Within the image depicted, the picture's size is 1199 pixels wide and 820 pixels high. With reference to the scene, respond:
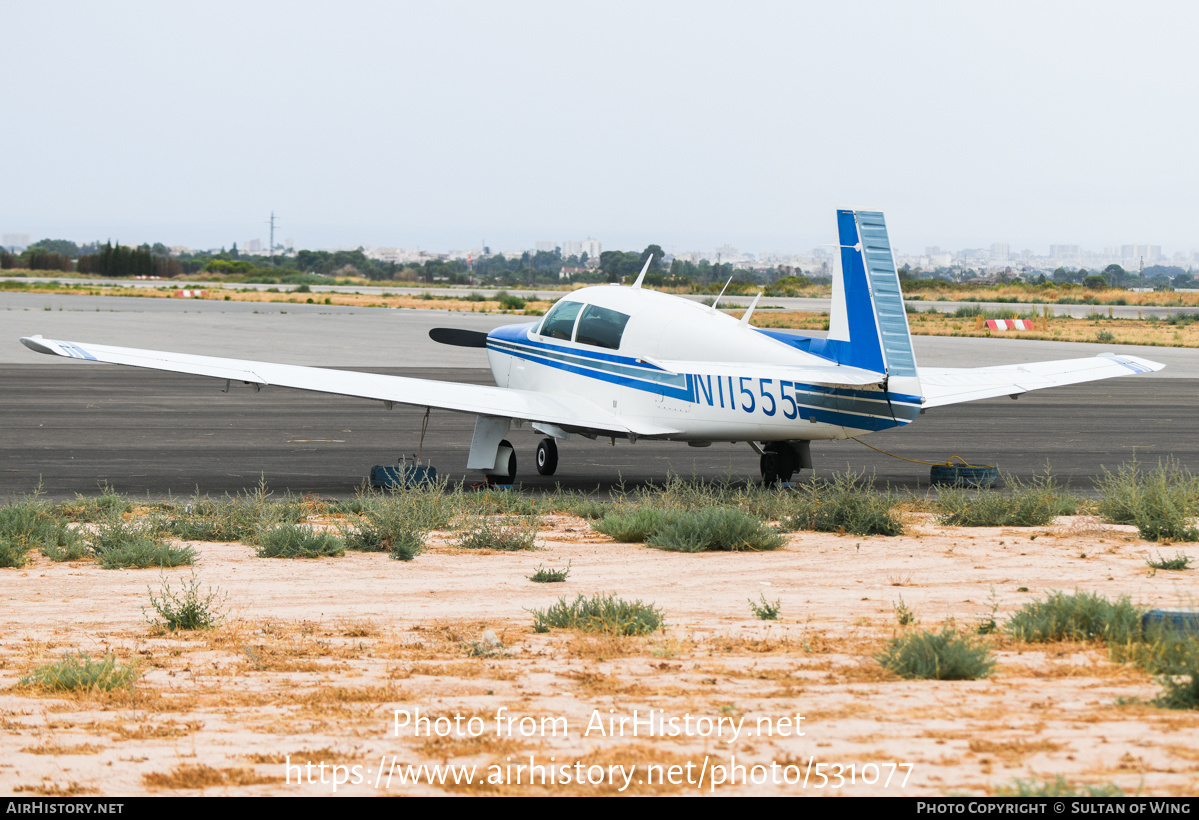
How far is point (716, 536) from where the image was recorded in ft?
34.9

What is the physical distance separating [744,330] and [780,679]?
7.99m

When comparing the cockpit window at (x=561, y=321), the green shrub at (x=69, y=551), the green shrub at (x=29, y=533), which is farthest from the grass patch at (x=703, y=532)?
the green shrub at (x=29, y=533)

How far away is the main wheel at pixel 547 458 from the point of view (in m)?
16.2

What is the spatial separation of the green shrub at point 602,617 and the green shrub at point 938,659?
1.54 meters

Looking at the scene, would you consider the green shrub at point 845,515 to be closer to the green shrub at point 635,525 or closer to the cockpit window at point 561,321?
the green shrub at point 635,525

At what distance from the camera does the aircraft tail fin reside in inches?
477

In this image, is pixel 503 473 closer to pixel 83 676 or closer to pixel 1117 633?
pixel 83 676

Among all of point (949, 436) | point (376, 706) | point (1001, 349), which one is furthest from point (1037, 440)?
point (1001, 349)

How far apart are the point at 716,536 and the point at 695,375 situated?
315 cm

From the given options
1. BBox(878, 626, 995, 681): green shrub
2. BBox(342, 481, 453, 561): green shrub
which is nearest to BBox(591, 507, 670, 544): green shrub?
BBox(342, 481, 453, 561): green shrub

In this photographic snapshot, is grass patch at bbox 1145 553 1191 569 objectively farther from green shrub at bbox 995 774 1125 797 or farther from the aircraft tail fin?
green shrub at bbox 995 774 1125 797

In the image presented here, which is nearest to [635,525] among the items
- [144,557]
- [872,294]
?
[872,294]
